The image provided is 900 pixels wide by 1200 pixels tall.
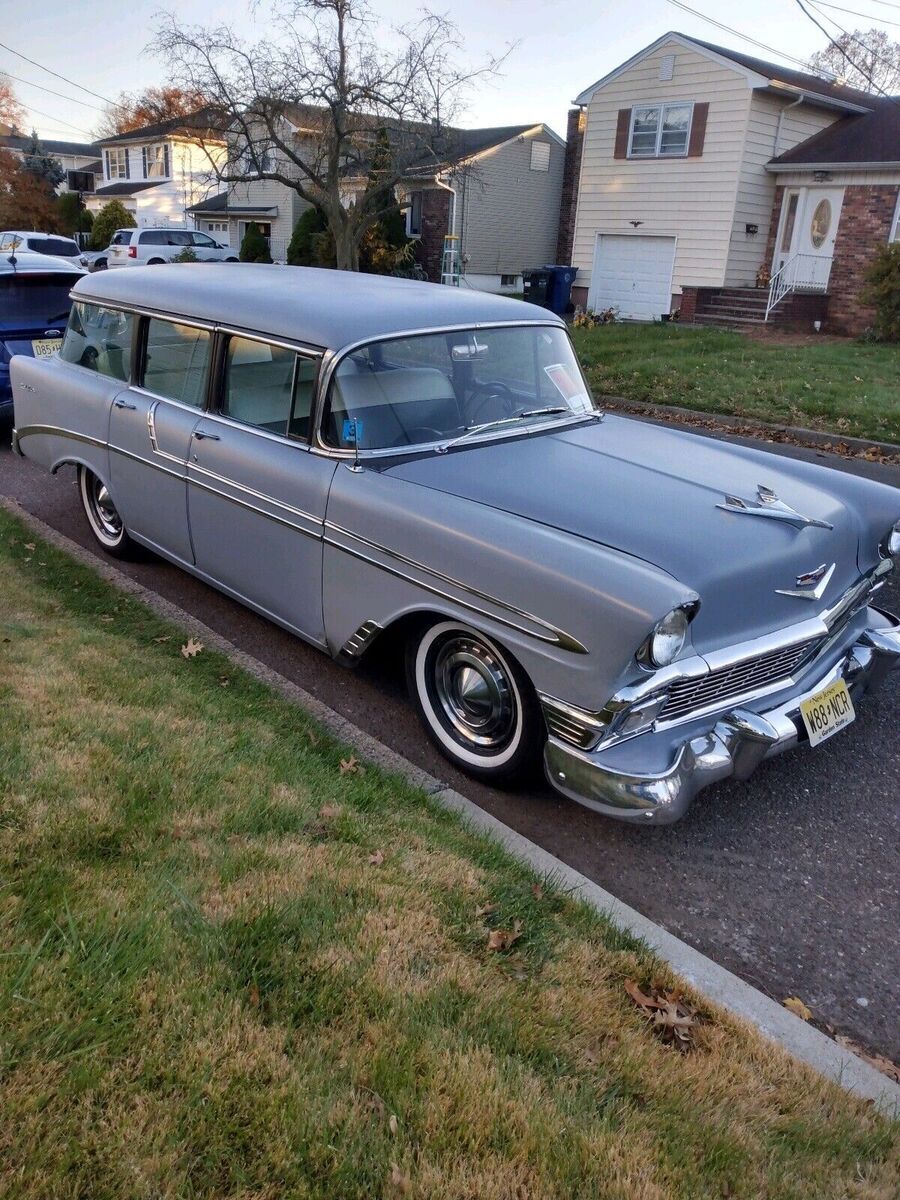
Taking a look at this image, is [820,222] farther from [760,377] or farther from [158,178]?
[158,178]

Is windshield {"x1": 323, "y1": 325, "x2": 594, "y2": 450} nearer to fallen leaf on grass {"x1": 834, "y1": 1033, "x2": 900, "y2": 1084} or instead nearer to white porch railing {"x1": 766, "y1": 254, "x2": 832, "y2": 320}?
fallen leaf on grass {"x1": 834, "y1": 1033, "x2": 900, "y2": 1084}

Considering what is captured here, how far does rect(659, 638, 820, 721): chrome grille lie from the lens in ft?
10.6

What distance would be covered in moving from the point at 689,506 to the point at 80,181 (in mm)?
72573

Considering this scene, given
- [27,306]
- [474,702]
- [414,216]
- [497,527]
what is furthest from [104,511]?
[414,216]

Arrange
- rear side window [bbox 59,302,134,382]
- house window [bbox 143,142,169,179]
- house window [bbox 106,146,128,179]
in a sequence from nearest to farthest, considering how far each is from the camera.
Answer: rear side window [bbox 59,302,134,382] → house window [bbox 143,142,169,179] → house window [bbox 106,146,128,179]

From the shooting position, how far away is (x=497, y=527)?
342cm

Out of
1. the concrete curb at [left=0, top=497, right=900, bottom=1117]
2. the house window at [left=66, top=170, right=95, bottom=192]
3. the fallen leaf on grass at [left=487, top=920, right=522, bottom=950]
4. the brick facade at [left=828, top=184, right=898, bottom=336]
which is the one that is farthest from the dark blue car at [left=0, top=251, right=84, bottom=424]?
the house window at [left=66, top=170, right=95, bottom=192]

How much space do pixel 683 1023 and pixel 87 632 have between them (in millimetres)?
3388

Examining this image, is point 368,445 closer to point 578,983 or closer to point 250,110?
point 578,983

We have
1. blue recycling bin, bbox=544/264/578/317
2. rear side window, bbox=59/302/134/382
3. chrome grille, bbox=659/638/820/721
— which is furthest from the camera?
blue recycling bin, bbox=544/264/578/317

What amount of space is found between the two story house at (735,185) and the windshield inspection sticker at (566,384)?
52.5 ft

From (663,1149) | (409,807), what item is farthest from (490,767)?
(663,1149)

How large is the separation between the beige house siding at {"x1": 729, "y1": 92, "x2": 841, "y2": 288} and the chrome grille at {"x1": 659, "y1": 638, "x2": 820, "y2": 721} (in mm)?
18924

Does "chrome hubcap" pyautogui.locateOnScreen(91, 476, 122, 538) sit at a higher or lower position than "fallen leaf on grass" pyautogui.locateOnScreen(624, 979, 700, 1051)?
higher
